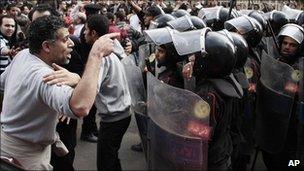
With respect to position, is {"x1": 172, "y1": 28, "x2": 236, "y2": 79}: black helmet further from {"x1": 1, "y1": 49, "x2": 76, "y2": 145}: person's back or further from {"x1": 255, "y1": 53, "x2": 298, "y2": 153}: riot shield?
{"x1": 255, "y1": 53, "x2": 298, "y2": 153}: riot shield

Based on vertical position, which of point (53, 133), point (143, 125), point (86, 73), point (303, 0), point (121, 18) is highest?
point (86, 73)

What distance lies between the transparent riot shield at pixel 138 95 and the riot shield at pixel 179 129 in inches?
28.5

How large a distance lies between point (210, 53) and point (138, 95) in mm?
1032

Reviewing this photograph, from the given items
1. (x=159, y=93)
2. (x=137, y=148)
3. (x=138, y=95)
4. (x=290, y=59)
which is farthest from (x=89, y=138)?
(x=159, y=93)

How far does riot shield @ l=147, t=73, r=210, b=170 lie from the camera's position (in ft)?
9.44

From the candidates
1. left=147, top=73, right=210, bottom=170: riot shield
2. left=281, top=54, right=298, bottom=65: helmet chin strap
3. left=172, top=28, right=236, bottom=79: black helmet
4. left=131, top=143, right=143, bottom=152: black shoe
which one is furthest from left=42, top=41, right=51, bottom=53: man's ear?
left=131, top=143, right=143, bottom=152: black shoe

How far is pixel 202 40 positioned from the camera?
330 centimetres

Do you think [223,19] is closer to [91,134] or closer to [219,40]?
[91,134]

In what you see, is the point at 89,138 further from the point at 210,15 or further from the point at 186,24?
the point at 210,15

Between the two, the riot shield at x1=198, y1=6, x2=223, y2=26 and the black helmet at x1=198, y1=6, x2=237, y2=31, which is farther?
the riot shield at x1=198, y1=6, x2=223, y2=26

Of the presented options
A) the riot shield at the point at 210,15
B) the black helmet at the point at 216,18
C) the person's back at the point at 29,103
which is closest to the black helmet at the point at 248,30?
the black helmet at the point at 216,18

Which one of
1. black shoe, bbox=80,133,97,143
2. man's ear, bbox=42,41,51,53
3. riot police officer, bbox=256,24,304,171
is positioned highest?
man's ear, bbox=42,41,51,53

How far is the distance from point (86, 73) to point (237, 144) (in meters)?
2.06

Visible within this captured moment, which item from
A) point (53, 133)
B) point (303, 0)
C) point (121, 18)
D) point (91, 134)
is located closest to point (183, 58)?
point (53, 133)
